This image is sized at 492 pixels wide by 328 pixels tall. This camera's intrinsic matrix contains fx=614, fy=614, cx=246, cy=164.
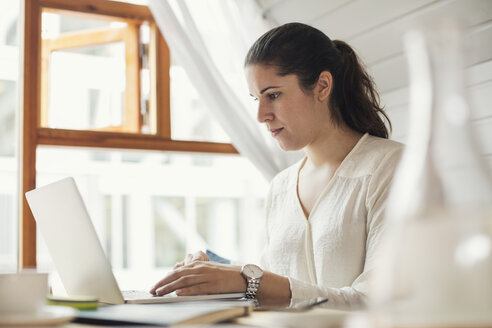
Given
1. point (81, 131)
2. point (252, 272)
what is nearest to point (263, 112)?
point (252, 272)

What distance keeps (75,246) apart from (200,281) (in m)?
0.28

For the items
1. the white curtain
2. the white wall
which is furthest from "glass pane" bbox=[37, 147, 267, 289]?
the white wall

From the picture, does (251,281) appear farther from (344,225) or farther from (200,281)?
(344,225)

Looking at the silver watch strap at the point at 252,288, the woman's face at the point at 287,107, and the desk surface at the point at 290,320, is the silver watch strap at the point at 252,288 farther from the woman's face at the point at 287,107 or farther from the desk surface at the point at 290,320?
the woman's face at the point at 287,107

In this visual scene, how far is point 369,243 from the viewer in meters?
1.65

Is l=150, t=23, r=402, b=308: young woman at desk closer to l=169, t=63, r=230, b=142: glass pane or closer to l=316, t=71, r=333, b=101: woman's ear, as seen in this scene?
l=316, t=71, r=333, b=101: woman's ear

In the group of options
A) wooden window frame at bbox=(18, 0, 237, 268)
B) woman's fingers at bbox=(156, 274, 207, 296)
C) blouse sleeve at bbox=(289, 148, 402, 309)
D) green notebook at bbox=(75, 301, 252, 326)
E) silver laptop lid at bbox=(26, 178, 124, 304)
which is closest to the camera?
green notebook at bbox=(75, 301, 252, 326)

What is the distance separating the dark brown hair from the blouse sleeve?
9.9 inches

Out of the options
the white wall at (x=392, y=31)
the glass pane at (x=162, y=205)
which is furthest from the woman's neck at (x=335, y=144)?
the glass pane at (x=162, y=205)

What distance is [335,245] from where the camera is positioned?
1748 mm

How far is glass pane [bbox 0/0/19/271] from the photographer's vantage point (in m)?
2.60

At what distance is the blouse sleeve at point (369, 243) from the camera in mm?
1415

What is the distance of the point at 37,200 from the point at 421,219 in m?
1.00

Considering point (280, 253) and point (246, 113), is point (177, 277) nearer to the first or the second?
point (280, 253)
